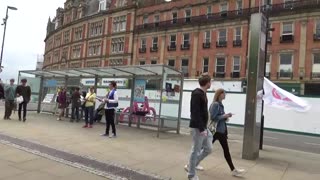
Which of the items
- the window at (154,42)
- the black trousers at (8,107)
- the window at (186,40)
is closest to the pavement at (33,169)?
the black trousers at (8,107)

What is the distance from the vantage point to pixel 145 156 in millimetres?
9867

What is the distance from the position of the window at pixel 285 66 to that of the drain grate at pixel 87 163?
33474mm

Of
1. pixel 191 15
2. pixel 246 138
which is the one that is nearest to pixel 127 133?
pixel 246 138

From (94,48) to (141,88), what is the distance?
156ft

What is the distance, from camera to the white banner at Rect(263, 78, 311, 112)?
11.5 m

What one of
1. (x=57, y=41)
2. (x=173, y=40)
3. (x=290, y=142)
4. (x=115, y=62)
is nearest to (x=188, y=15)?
(x=173, y=40)

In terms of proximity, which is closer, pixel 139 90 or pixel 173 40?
pixel 139 90

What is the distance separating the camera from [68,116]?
68.2 feet

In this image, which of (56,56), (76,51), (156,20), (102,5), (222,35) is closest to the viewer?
(222,35)

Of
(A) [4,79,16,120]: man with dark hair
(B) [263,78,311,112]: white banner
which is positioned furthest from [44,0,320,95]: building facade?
(A) [4,79,16,120]: man with dark hair

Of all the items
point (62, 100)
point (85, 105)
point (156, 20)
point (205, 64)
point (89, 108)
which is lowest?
point (89, 108)

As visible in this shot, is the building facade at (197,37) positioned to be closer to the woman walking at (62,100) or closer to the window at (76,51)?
the window at (76,51)

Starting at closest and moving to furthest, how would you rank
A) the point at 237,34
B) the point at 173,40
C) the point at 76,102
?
1. the point at 76,102
2. the point at 237,34
3. the point at 173,40

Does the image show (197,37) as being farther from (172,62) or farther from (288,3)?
(288,3)
